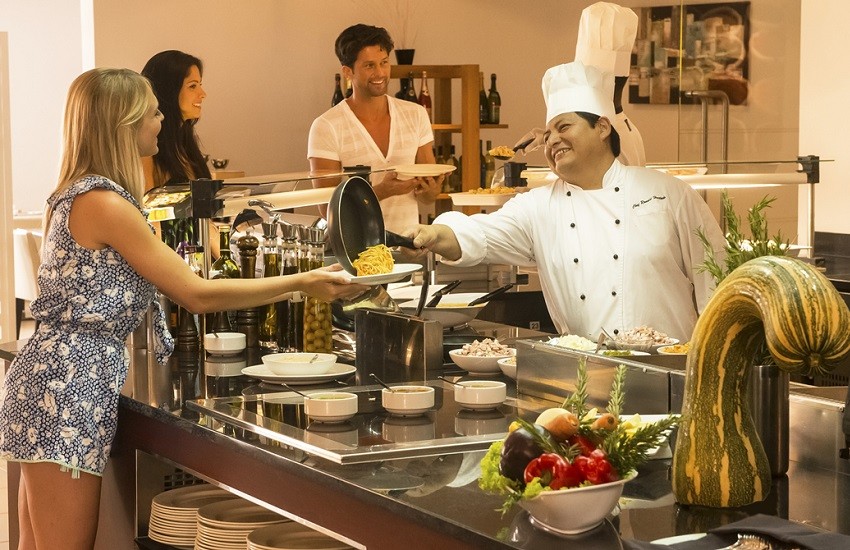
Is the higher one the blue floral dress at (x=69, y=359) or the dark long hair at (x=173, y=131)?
the dark long hair at (x=173, y=131)

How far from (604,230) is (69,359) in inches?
59.9

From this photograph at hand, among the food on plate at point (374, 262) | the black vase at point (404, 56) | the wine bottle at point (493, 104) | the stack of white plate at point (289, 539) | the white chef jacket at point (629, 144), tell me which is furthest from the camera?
the wine bottle at point (493, 104)

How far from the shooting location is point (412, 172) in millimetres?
3686

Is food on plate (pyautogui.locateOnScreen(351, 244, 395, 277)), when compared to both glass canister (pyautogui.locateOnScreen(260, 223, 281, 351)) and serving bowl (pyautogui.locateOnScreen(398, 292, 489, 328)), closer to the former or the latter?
serving bowl (pyautogui.locateOnScreen(398, 292, 489, 328))

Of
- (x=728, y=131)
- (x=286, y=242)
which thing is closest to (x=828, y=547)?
(x=286, y=242)

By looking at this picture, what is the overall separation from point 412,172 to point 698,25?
366 cm

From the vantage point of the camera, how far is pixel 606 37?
3.61 meters

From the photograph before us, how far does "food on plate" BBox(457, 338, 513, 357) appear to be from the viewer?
2.79 metres

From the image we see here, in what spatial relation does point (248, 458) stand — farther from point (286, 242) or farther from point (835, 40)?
point (835, 40)

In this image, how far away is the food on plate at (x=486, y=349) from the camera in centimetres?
279

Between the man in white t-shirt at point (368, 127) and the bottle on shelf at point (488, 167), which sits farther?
the bottle on shelf at point (488, 167)

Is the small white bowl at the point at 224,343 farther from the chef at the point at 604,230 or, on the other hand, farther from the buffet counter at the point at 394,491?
the chef at the point at 604,230

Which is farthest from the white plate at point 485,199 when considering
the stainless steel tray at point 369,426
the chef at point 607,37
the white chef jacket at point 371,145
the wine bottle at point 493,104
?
the wine bottle at point 493,104

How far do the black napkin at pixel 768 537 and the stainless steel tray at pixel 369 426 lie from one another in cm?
63
